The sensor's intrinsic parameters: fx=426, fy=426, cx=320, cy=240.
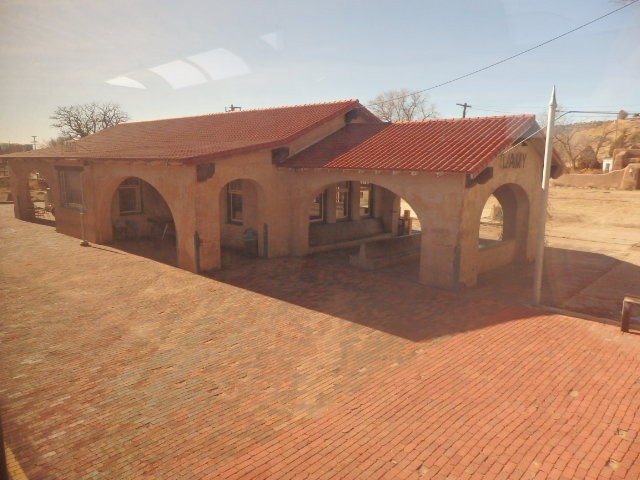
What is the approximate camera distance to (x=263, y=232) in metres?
14.3

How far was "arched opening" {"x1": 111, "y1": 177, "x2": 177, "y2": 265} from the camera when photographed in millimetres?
17578

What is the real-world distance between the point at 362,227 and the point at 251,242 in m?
5.02

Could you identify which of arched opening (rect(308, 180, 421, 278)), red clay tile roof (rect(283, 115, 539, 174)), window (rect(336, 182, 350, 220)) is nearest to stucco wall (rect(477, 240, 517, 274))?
arched opening (rect(308, 180, 421, 278))

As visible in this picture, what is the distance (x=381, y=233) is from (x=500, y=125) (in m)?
7.03

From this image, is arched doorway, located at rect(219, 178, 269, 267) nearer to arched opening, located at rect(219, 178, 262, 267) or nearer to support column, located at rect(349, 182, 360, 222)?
arched opening, located at rect(219, 178, 262, 267)

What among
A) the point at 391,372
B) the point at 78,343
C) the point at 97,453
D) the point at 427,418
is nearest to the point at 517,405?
the point at 427,418

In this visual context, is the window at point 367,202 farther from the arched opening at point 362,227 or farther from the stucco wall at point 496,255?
the stucco wall at point 496,255

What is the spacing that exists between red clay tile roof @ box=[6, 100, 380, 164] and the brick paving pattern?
190 inches

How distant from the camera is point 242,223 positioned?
15680 mm

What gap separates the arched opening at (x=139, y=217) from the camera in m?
17.6

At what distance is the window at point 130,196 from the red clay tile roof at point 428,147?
799 cm

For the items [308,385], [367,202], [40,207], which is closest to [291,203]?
[367,202]

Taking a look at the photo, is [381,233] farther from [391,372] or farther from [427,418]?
[427,418]

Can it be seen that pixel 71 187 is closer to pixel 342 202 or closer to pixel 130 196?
pixel 130 196
